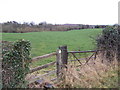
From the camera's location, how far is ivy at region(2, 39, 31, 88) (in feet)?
11.6

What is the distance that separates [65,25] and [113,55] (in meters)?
28.6

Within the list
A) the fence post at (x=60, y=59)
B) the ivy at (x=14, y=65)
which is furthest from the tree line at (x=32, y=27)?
the ivy at (x=14, y=65)

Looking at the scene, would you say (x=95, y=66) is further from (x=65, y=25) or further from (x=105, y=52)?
(x=65, y=25)

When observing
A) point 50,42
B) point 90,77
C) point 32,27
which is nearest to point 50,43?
point 50,42

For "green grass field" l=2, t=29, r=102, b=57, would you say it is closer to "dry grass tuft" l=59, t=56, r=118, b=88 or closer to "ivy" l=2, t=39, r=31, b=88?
"dry grass tuft" l=59, t=56, r=118, b=88

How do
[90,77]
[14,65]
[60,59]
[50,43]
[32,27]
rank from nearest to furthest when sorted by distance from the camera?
[14,65] → [90,77] → [60,59] → [50,43] → [32,27]

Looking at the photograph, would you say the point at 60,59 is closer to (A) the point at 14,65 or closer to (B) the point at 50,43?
(A) the point at 14,65

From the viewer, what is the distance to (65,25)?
115ft

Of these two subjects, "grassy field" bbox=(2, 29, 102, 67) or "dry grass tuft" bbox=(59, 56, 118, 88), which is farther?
"grassy field" bbox=(2, 29, 102, 67)

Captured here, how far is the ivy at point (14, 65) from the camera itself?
3532 mm

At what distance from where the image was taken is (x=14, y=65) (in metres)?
3.56

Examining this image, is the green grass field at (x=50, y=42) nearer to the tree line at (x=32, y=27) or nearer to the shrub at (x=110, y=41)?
the shrub at (x=110, y=41)

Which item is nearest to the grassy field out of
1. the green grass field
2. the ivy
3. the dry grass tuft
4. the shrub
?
the green grass field

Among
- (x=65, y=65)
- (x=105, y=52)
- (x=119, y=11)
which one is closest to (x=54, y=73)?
(x=65, y=65)
